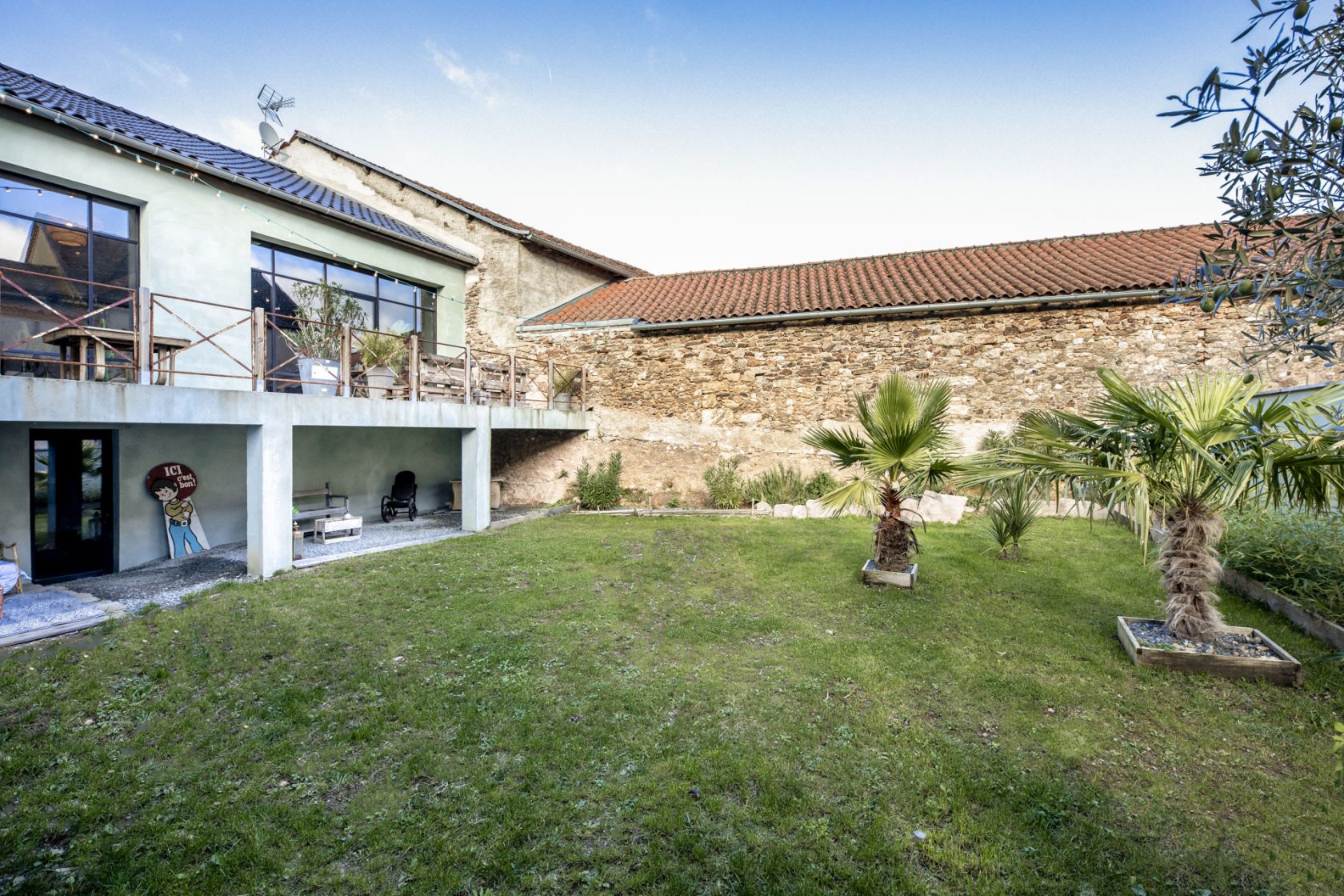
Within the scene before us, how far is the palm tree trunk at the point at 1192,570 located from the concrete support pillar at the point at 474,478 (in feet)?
29.8

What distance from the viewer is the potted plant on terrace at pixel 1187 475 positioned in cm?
405

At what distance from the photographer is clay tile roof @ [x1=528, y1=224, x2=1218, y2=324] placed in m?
11.1

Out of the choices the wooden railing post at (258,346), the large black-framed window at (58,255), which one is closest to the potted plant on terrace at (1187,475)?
the wooden railing post at (258,346)

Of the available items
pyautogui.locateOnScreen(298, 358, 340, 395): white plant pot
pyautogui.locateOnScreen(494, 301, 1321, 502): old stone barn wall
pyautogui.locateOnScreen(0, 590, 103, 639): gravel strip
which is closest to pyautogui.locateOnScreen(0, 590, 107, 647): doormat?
pyautogui.locateOnScreen(0, 590, 103, 639): gravel strip

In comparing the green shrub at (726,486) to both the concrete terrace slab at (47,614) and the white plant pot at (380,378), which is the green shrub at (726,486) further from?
the concrete terrace slab at (47,614)

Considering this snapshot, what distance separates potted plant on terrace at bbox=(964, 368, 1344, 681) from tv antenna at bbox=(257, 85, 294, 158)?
17885 millimetres

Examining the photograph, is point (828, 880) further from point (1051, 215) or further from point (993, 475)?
point (1051, 215)

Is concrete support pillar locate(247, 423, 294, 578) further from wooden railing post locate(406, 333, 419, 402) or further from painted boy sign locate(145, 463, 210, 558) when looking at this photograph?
painted boy sign locate(145, 463, 210, 558)

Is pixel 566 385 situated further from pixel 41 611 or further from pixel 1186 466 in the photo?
pixel 1186 466

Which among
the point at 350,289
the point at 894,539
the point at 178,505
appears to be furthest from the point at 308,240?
the point at 894,539

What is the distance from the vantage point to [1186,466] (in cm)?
450

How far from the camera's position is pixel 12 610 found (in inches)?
229

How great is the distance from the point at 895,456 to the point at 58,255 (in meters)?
10.7

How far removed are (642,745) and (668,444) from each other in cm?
999
